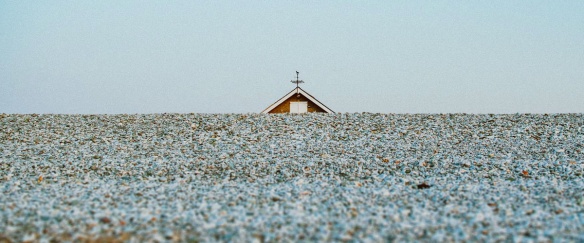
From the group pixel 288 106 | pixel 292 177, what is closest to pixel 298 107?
pixel 288 106

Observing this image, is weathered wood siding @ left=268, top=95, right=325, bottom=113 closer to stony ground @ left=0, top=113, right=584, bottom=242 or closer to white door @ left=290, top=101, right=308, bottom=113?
white door @ left=290, top=101, right=308, bottom=113

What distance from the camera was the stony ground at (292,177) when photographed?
6422 mm

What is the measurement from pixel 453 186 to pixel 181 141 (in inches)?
346

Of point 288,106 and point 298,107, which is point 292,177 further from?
point 298,107

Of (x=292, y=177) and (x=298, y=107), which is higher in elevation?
(x=298, y=107)

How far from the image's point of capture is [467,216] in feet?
23.2

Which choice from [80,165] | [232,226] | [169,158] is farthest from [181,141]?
[232,226]

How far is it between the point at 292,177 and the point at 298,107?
17541mm

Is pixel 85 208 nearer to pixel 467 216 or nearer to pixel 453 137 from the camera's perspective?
pixel 467 216

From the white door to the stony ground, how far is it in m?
8.62

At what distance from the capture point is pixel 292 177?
11125mm

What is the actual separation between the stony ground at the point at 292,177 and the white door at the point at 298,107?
8.62 meters

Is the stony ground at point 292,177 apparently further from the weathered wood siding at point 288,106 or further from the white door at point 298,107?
the white door at point 298,107

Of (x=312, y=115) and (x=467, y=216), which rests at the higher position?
(x=312, y=115)
